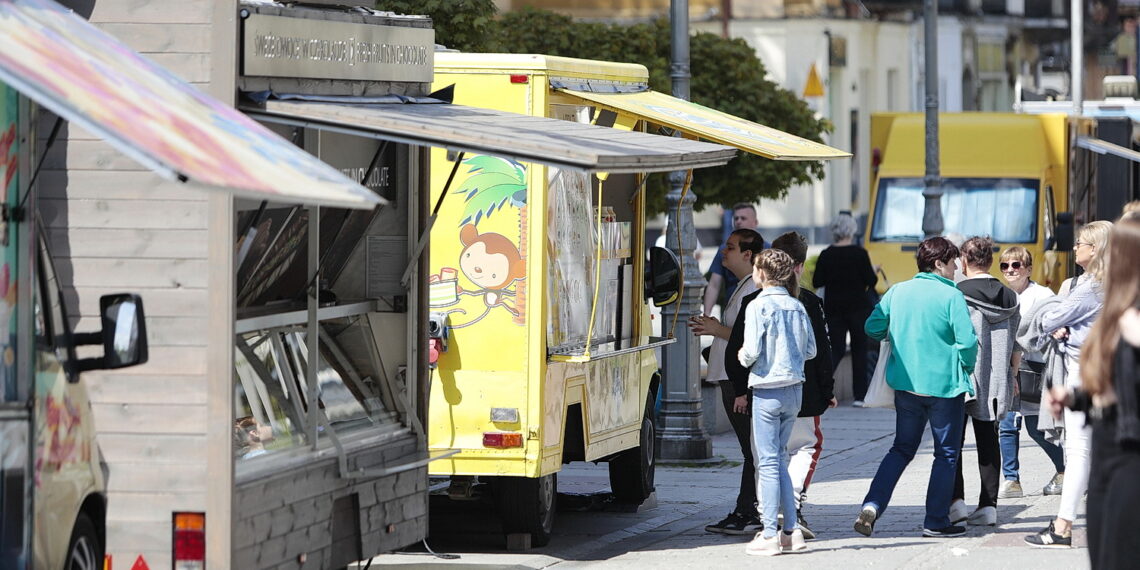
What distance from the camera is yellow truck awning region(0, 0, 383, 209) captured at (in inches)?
198

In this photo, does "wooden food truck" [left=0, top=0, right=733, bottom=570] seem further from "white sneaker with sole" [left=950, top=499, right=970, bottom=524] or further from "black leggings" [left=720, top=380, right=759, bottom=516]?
"white sneaker with sole" [left=950, top=499, right=970, bottom=524]

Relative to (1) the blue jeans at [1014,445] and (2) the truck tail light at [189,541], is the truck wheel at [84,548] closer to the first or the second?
(2) the truck tail light at [189,541]

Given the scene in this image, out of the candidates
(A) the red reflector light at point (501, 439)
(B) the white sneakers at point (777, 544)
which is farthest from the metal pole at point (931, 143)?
(A) the red reflector light at point (501, 439)

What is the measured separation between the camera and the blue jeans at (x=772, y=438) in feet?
31.0

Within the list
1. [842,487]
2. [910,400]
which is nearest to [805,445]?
[910,400]

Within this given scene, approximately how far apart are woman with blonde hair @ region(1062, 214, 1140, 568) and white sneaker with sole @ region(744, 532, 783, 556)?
159 inches

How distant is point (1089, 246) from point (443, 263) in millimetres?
3286

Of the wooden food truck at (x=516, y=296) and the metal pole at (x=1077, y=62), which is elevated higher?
the metal pole at (x=1077, y=62)

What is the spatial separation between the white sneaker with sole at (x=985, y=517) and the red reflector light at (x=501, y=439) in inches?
113

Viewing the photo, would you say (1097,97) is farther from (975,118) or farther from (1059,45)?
(975,118)

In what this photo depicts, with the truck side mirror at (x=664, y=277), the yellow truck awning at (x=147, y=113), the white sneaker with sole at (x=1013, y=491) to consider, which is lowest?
the white sneaker with sole at (x=1013, y=491)

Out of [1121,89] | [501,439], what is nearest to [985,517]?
[501,439]

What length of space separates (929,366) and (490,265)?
2395 millimetres

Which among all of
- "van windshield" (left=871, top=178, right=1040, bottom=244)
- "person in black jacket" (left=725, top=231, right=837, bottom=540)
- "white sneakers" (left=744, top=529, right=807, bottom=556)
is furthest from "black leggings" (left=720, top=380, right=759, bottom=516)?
"van windshield" (left=871, top=178, right=1040, bottom=244)
